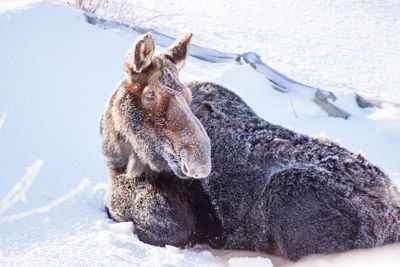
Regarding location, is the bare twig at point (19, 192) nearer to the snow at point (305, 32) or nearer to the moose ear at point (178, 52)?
the moose ear at point (178, 52)

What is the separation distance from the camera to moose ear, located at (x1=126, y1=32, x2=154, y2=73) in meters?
3.81

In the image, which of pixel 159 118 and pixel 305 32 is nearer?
pixel 159 118

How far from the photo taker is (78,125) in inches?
208

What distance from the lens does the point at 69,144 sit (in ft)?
16.1

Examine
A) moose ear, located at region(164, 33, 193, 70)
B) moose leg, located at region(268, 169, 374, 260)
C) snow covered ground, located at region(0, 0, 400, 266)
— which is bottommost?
snow covered ground, located at region(0, 0, 400, 266)

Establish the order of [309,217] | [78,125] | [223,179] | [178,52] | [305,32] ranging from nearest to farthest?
[309,217]
[223,179]
[178,52]
[78,125]
[305,32]

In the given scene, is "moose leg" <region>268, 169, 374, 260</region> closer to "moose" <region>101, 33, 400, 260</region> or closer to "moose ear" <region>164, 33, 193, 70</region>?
"moose" <region>101, 33, 400, 260</region>

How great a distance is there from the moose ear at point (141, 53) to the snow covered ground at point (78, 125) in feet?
2.64

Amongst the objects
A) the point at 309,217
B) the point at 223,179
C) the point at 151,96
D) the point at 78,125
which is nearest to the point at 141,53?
the point at 151,96

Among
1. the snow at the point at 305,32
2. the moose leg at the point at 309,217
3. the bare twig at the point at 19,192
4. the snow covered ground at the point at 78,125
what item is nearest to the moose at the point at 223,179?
the moose leg at the point at 309,217

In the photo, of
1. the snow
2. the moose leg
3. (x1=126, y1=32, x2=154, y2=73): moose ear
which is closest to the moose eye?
(x1=126, y1=32, x2=154, y2=73): moose ear

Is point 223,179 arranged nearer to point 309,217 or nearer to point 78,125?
point 309,217

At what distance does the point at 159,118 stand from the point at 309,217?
3.36ft

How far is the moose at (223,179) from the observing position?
3.63 m
